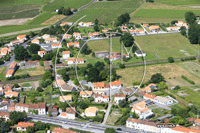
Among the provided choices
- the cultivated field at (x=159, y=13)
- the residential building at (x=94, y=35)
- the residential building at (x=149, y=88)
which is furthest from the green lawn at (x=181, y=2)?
the residential building at (x=149, y=88)

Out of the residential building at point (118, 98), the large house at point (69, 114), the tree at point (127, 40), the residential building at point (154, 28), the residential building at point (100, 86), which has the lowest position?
the large house at point (69, 114)

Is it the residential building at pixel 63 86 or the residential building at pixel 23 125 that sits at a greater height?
the residential building at pixel 63 86

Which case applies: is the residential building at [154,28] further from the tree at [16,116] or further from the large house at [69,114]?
the tree at [16,116]

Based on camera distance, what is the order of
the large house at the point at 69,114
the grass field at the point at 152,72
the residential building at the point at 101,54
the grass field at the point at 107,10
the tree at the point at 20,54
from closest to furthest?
the large house at the point at 69,114 → the grass field at the point at 152,72 → the tree at the point at 20,54 → the residential building at the point at 101,54 → the grass field at the point at 107,10

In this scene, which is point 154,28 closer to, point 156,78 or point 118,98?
point 156,78

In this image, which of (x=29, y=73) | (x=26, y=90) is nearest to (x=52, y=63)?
(x=29, y=73)

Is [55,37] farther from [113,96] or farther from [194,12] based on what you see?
[194,12]
